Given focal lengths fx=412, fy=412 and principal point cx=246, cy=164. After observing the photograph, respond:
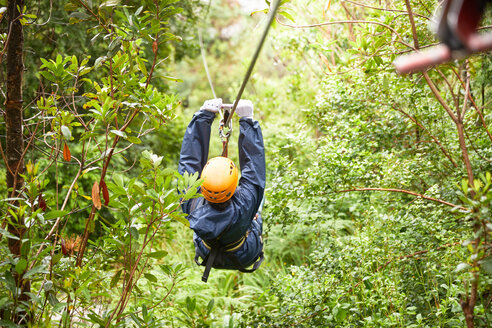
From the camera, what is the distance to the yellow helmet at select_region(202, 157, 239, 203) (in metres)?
2.83

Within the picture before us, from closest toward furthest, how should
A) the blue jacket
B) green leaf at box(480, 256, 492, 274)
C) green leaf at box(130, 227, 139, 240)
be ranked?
green leaf at box(480, 256, 492, 274) < green leaf at box(130, 227, 139, 240) < the blue jacket

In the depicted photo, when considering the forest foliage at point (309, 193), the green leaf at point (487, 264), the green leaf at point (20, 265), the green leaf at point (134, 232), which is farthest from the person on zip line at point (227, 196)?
the green leaf at point (487, 264)

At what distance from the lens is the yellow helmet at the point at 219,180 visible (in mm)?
2832

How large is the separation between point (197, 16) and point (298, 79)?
6.83ft

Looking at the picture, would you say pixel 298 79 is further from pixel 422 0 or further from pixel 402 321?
pixel 402 321

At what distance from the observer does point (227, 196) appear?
2947 mm

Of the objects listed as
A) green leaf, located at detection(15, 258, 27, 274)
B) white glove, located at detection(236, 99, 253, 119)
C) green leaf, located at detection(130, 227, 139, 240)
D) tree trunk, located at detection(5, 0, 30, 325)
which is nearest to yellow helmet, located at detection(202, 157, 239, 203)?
white glove, located at detection(236, 99, 253, 119)

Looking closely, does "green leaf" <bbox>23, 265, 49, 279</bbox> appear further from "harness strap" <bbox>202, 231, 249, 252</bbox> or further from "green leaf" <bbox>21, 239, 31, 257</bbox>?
"harness strap" <bbox>202, 231, 249, 252</bbox>

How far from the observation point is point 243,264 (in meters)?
3.31

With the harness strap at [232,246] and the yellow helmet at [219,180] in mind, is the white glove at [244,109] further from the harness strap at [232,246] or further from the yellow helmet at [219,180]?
the harness strap at [232,246]

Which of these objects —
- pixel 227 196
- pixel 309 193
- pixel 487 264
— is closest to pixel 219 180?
pixel 227 196

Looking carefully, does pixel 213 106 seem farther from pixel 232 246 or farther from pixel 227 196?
pixel 232 246

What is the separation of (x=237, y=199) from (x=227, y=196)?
7.8 inches

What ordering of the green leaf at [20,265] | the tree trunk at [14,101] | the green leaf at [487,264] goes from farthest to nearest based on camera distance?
1. the tree trunk at [14,101]
2. the green leaf at [20,265]
3. the green leaf at [487,264]
